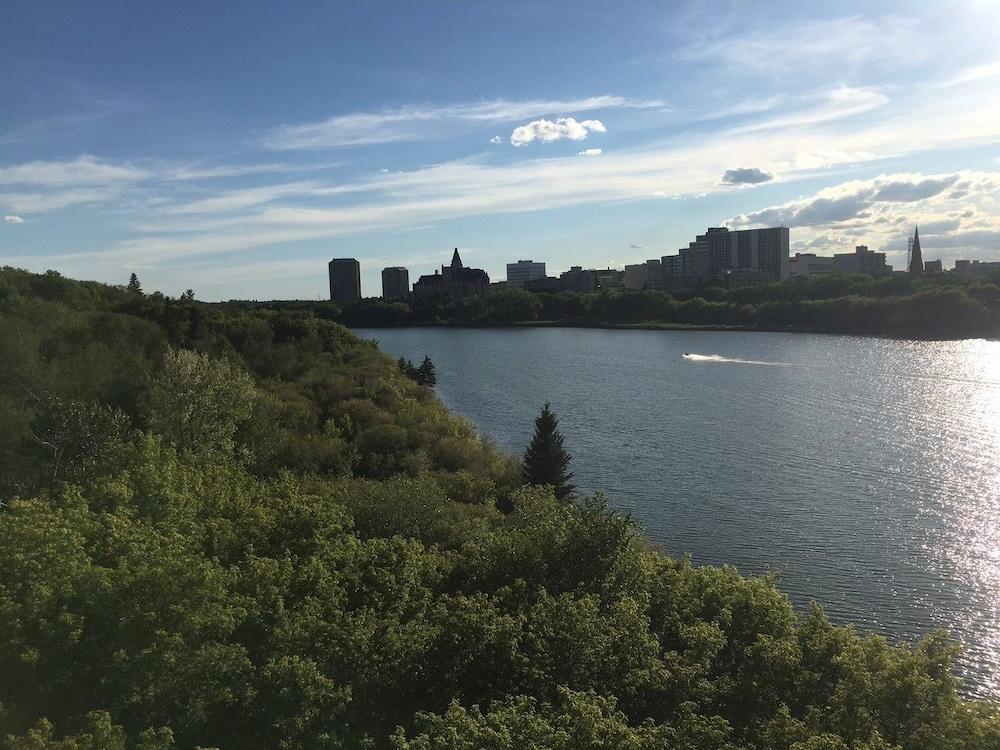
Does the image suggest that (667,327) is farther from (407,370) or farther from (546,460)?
(546,460)

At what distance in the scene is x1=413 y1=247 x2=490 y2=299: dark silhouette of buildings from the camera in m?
164

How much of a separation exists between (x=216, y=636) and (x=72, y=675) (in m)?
1.51

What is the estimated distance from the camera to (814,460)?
31328 mm

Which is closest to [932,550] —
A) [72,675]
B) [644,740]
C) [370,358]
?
[644,740]

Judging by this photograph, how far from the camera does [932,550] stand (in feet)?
72.4

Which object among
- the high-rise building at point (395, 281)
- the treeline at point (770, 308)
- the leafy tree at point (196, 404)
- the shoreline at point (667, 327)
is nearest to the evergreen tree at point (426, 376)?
the leafy tree at point (196, 404)

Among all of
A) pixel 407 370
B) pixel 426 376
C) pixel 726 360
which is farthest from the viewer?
pixel 726 360

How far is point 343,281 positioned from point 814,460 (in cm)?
14698

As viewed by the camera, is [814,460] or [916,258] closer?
[814,460]

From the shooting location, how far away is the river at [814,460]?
19906mm

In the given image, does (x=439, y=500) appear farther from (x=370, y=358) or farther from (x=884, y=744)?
(x=370, y=358)

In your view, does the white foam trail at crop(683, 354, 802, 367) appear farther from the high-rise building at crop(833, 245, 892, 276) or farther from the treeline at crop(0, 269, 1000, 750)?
the high-rise building at crop(833, 245, 892, 276)

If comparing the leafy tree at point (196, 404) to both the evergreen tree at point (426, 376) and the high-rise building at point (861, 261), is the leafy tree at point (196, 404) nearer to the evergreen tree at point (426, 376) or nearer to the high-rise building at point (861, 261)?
the evergreen tree at point (426, 376)

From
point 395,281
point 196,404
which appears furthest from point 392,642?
point 395,281
